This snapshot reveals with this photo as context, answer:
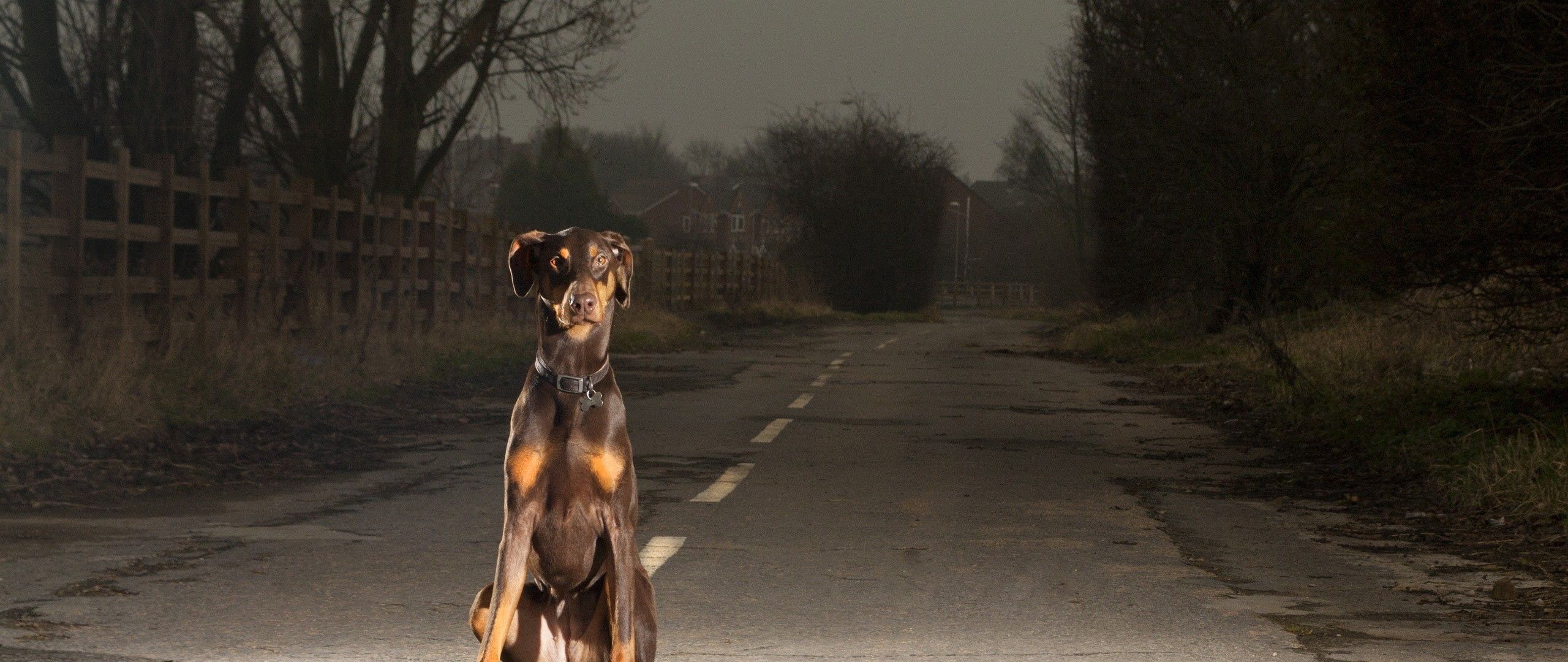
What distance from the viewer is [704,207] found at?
13925 cm

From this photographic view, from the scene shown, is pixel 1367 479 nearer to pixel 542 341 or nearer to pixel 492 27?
pixel 542 341

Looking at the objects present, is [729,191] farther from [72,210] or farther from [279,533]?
[279,533]

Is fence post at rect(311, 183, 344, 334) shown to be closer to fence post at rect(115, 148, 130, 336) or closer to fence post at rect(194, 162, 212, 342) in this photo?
fence post at rect(194, 162, 212, 342)

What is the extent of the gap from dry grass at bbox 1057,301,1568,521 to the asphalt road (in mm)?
994

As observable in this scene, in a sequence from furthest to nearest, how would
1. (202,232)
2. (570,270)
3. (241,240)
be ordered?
(241,240) < (202,232) < (570,270)

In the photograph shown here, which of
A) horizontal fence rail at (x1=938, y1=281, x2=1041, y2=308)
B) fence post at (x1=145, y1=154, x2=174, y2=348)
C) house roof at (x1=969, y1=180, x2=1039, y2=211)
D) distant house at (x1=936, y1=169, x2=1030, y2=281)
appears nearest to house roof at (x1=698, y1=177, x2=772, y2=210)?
distant house at (x1=936, y1=169, x2=1030, y2=281)

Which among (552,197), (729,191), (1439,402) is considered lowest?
(1439,402)

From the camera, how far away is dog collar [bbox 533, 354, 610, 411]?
367 centimetres

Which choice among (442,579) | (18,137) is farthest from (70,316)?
(442,579)

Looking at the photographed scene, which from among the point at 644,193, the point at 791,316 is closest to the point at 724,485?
the point at 791,316

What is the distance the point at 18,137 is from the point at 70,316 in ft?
5.89

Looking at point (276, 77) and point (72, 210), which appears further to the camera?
point (276, 77)

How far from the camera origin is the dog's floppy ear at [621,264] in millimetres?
3705

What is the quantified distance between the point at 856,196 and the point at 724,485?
50025mm
